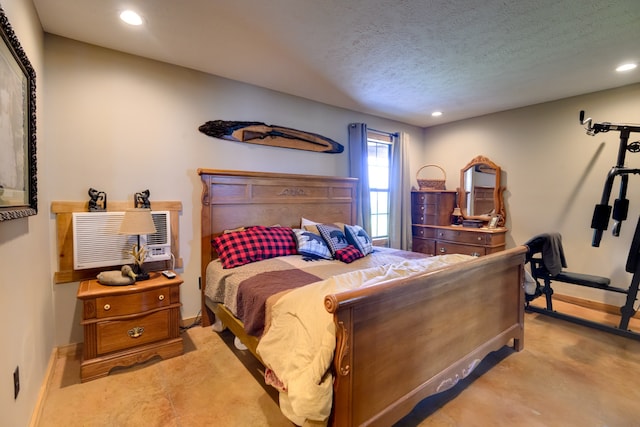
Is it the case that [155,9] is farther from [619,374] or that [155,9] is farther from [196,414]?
[619,374]

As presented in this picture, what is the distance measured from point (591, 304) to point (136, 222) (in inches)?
189

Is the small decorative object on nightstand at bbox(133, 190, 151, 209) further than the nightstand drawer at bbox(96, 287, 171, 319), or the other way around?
the small decorative object on nightstand at bbox(133, 190, 151, 209)

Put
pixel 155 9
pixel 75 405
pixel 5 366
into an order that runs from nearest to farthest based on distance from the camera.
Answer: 1. pixel 5 366
2. pixel 75 405
3. pixel 155 9

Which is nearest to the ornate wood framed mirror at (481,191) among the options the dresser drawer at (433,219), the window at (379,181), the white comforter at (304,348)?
the dresser drawer at (433,219)

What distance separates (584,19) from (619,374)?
8.27 ft

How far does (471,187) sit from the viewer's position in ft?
14.8

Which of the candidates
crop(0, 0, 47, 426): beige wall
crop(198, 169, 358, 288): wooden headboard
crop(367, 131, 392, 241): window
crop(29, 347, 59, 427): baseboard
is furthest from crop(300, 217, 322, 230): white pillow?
crop(29, 347, 59, 427): baseboard

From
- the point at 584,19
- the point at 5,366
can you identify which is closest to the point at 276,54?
the point at 584,19

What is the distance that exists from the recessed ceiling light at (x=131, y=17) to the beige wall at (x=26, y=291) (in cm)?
49

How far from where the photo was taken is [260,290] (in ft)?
6.52

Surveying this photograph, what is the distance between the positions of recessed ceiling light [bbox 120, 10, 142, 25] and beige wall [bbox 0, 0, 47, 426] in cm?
49

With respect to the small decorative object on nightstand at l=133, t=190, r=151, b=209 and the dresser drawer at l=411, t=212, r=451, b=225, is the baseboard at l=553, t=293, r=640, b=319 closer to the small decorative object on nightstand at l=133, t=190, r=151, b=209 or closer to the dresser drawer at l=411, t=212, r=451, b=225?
the dresser drawer at l=411, t=212, r=451, b=225

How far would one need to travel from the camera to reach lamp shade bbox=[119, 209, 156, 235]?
7.29ft

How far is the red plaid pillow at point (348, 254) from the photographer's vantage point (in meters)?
2.83
